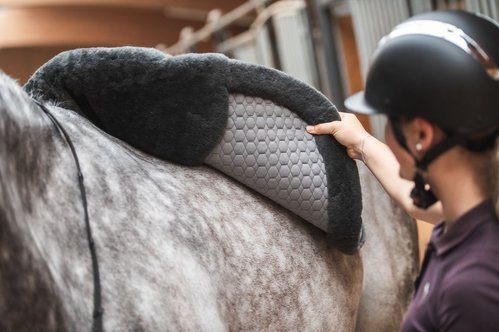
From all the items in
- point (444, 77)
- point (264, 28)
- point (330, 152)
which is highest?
point (444, 77)

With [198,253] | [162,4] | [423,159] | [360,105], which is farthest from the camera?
[162,4]

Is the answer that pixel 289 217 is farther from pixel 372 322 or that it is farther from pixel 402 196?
pixel 372 322

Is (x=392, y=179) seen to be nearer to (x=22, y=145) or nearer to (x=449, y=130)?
(x=449, y=130)

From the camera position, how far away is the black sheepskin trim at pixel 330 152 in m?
2.43

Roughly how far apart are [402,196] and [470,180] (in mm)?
645

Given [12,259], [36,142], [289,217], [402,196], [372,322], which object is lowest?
[372,322]

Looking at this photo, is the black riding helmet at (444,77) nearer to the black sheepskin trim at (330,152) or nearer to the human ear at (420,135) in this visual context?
the human ear at (420,135)

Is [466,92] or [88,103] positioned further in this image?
[88,103]

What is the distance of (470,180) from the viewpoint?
4.74 ft

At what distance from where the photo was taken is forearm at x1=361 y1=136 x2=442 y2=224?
2053mm

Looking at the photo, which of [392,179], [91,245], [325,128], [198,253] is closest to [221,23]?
[325,128]

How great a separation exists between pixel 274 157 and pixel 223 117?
22 centimetres

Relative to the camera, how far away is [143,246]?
1.83 m

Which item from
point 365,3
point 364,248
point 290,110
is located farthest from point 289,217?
point 365,3
